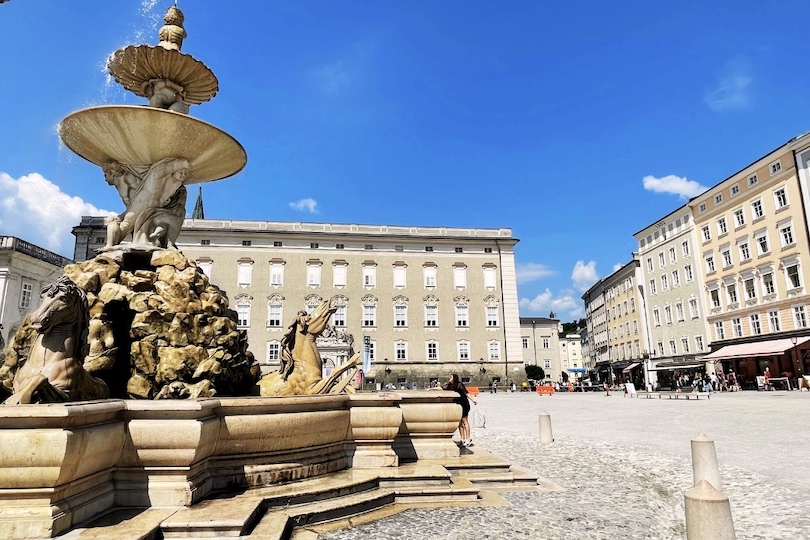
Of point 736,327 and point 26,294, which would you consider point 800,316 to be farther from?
point 26,294

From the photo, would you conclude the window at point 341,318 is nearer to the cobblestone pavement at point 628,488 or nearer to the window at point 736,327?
the window at point 736,327

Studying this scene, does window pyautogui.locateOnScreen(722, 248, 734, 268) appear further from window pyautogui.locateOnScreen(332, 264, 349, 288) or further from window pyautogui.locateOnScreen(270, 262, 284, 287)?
window pyautogui.locateOnScreen(270, 262, 284, 287)

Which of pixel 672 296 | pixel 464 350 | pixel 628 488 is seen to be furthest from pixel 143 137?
pixel 672 296

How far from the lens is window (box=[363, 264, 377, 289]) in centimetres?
5200

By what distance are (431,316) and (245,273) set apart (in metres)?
19.4

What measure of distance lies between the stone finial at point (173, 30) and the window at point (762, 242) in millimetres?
41937

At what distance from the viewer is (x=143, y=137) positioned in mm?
8391

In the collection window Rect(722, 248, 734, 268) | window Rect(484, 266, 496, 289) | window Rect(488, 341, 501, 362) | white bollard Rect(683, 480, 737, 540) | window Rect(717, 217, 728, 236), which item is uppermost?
window Rect(717, 217, 728, 236)

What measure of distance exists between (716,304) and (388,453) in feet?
148

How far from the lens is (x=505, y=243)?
5456 cm

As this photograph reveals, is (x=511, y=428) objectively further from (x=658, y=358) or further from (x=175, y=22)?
(x=658, y=358)

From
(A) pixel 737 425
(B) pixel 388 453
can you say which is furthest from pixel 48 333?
(A) pixel 737 425

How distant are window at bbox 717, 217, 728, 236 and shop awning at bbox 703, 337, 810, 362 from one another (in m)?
9.48

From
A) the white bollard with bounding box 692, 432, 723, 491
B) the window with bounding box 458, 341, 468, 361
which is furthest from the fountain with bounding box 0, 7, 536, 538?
the window with bounding box 458, 341, 468, 361
